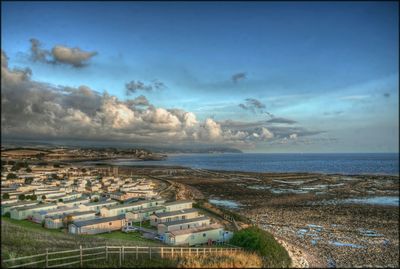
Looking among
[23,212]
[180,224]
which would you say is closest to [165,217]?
[180,224]

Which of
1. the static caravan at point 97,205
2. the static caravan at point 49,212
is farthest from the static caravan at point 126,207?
the static caravan at point 49,212

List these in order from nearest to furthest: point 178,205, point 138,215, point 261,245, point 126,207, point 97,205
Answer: point 261,245 → point 138,215 → point 126,207 → point 178,205 → point 97,205

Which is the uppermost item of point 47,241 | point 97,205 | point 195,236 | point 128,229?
point 47,241

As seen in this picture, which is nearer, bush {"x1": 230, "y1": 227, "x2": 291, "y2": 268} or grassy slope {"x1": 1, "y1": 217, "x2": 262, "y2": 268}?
grassy slope {"x1": 1, "y1": 217, "x2": 262, "y2": 268}

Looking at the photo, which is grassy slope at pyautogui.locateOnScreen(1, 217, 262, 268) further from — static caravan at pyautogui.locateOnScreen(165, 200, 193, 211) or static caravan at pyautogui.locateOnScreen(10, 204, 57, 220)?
static caravan at pyautogui.locateOnScreen(165, 200, 193, 211)

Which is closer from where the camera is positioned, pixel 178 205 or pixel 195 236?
pixel 195 236

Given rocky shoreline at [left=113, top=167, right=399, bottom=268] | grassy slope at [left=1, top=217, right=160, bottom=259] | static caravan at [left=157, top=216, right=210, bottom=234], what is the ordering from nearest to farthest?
grassy slope at [left=1, top=217, right=160, bottom=259] < rocky shoreline at [left=113, top=167, right=399, bottom=268] < static caravan at [left=157, top=216, right=210, bottom=234]

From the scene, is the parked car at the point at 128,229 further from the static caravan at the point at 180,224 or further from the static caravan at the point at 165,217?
the static caravan at the point at 165,217

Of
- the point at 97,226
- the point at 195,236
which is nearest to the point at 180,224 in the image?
the point at 195,236

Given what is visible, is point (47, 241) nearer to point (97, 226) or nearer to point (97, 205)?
point (97, 226)

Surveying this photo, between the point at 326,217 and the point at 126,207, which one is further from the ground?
the point at 126,207

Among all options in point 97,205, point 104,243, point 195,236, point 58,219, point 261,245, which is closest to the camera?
point 261,245

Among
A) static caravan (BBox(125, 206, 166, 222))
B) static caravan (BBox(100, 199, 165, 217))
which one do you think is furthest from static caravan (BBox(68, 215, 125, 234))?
static caravan (BBox(100, 199, 165, 217))

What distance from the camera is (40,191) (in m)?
58.5
